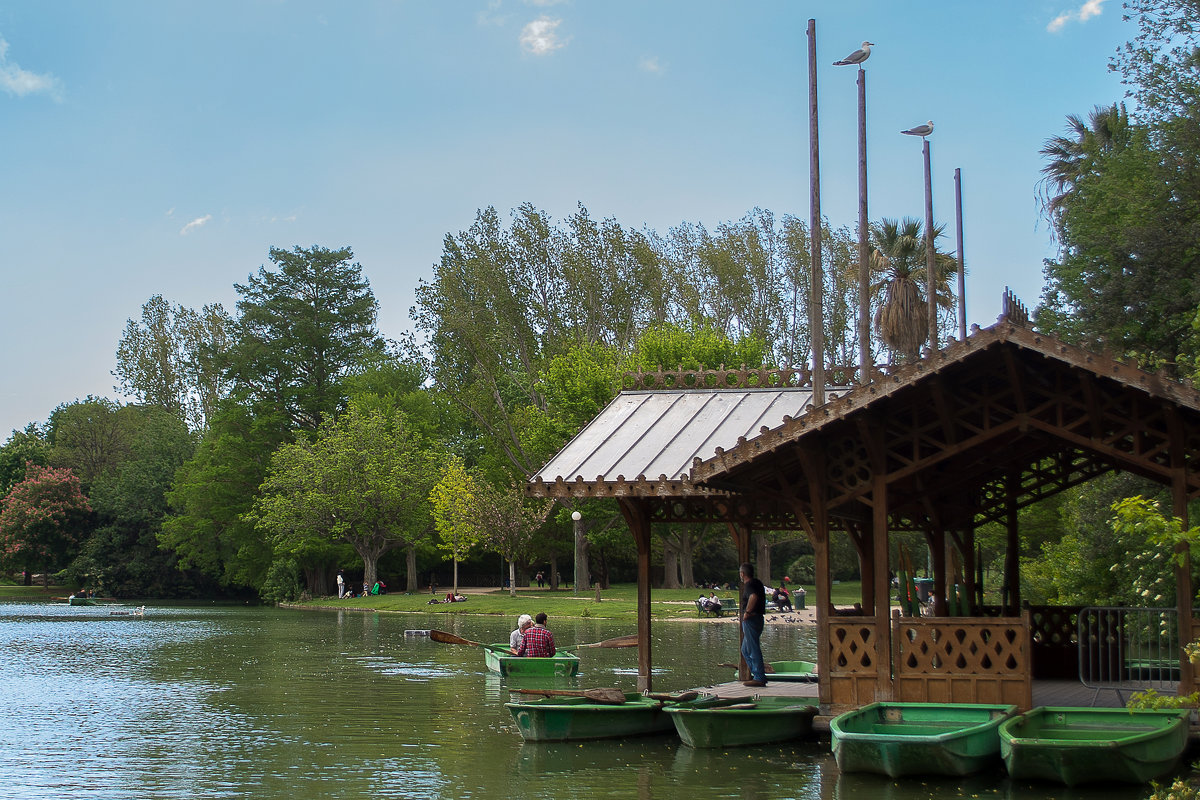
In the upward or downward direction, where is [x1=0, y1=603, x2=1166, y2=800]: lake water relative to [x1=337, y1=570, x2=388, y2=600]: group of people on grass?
upward

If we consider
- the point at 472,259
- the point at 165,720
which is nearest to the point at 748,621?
the point at 165,720

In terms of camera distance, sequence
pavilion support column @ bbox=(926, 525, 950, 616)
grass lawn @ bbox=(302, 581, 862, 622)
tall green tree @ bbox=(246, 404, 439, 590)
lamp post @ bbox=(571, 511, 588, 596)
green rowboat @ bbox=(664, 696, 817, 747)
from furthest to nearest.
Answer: tall green tree @ bbox=(246, 404, 439, 590), lamp post @ bbox=(571, 511, 588, 596), grass lawn @ bbox=(302, 581, 862, 622), pavilion support column @ bbox=(926, 525, 950, 616), green rowboat @ bbox=(664, 696, 817, 747)

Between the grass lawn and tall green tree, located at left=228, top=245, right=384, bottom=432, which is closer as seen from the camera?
the grass lawn

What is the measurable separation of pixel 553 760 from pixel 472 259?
40215 mm

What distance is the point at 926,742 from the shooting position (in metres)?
11.9

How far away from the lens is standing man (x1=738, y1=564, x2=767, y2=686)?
16.4 metres

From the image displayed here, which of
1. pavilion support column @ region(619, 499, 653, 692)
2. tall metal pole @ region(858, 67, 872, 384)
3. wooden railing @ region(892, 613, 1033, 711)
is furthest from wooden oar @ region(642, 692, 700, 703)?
tall metal pole @ region(858, 67, 872, 384)

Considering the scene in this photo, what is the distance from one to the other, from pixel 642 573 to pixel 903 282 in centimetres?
2569

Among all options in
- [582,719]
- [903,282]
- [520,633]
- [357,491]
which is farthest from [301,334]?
[582,719]

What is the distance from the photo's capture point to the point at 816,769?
524 inches

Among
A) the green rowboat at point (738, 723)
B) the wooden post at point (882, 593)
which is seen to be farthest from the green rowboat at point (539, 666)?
the wooden post at point (882, 593)

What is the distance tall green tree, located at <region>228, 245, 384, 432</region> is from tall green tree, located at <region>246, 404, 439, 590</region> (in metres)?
9.13

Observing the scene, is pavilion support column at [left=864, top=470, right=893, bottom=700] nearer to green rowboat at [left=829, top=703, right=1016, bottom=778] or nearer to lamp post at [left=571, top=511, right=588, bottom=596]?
green rowboat at [left=829, top=703, right=1016, bottom=778]

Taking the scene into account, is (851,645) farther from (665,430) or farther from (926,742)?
(665,430)
